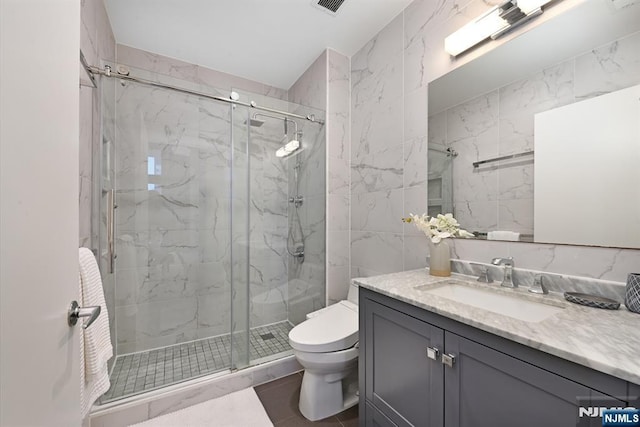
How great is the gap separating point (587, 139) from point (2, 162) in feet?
5.54

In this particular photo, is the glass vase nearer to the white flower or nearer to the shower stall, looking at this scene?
the white flower

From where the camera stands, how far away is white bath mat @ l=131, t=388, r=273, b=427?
1.44m

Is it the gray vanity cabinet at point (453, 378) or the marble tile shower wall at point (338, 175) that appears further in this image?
the marble tile shower wall at point (338, 175)

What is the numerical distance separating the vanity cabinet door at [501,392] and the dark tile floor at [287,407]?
0.89 meters

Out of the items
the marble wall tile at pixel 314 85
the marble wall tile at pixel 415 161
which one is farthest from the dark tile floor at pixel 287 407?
the marble wall tile at pixel 314 85

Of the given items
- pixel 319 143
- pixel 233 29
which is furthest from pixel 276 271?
pixel 233 29

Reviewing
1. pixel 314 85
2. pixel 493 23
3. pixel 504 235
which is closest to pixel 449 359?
pixel 504 235

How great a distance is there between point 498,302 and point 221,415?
166 cm

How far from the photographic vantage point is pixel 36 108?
0.51 metres

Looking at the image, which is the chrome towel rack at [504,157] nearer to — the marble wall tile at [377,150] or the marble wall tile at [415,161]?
the marble wall tile at [415,161]

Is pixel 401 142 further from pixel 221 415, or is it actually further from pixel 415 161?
pixel 221 415

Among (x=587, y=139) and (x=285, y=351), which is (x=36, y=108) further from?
(x=285, y=351)

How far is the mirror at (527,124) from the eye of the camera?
3.03ft

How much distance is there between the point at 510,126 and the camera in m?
1.22
